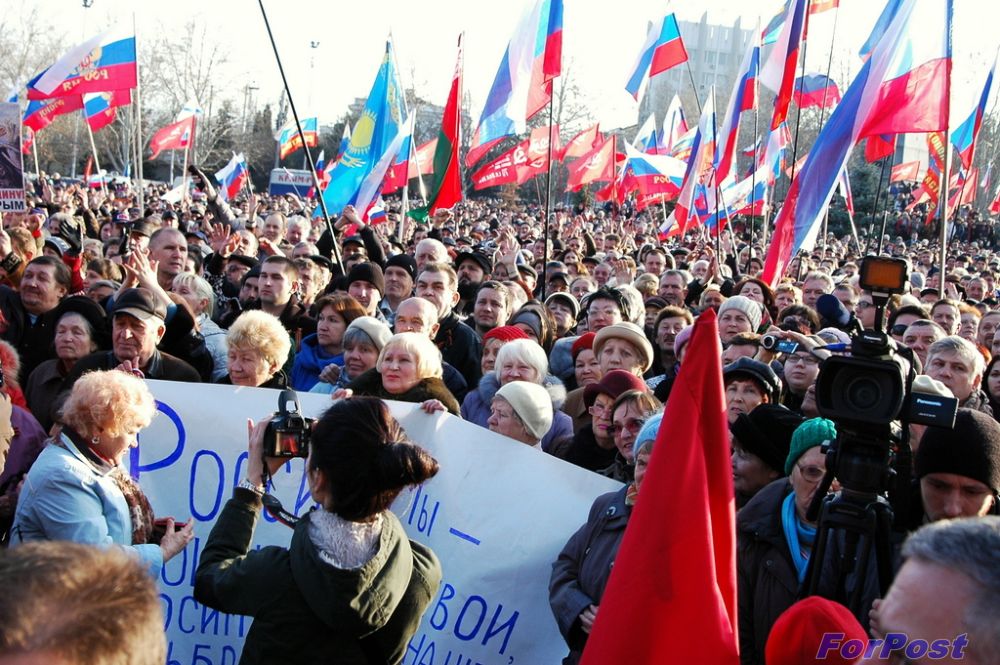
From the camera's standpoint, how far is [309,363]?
583cm

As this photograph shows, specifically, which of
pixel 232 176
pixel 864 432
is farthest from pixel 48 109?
pixel 864 432

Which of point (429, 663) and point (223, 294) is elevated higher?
point (223, 294)

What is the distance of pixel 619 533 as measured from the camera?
10.8 ft

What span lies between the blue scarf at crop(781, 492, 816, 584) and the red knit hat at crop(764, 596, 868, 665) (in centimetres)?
110

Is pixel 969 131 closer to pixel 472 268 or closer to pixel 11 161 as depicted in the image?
pixel 472 268

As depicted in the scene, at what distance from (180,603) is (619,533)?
1.68m

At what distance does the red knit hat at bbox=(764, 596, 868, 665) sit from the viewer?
1864 mm

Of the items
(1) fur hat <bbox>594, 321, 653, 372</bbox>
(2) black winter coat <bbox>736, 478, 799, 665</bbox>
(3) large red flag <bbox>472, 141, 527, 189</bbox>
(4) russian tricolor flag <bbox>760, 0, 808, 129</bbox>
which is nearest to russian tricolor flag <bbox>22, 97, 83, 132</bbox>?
(3) large red flag <bbox>472, 141, 527, 189</bbox>

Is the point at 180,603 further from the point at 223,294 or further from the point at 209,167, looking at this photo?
the point at 209,167

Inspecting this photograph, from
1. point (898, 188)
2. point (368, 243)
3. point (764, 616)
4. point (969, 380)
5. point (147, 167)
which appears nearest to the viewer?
point (764, 616)

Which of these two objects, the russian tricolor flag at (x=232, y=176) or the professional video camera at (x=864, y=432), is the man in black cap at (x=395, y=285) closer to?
the professional video camera at (x=864, y=432)

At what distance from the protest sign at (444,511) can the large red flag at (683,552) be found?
1.52 m

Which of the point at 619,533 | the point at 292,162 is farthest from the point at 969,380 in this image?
the point at 292,162

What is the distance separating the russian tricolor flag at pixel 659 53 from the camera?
504 inches
